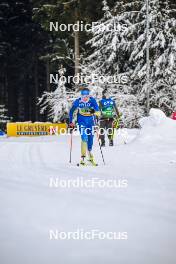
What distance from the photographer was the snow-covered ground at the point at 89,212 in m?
4.19

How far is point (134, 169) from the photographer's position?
934 cm

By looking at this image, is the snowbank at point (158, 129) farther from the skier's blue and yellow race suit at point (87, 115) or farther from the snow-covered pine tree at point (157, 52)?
the snow-covered pine tree at point (157, 52)

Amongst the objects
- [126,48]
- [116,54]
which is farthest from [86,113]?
[116,54]

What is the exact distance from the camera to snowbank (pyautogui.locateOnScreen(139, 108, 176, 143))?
14.1m

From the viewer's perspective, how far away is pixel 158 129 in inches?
579

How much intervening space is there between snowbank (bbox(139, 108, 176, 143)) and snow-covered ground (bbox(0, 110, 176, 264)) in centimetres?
329

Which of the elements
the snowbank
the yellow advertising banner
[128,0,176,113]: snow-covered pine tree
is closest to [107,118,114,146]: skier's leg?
the snowbank

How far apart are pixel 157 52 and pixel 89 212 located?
21.0 metres

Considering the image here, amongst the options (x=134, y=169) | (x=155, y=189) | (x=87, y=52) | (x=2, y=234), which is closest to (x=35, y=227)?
(x=2, y=234)

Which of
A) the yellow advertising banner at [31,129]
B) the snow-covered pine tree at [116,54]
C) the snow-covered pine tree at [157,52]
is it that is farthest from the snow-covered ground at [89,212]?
the snow-covered pine tree at [116,54]

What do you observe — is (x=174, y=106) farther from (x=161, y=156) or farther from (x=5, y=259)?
(x=5, y=259)

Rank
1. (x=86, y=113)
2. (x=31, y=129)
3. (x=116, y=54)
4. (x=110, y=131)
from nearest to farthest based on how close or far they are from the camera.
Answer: (x=86, y=113) → (x=110, y=131) → (x=31, y=129) → (x=116, y=54)

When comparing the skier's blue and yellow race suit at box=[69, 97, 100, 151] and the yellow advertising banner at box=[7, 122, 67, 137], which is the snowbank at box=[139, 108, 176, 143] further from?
the yellow advertising banner at box=[7, 122, 67, 137]

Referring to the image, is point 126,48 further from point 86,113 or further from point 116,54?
point 86,113
